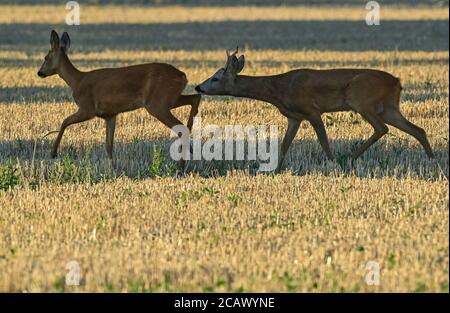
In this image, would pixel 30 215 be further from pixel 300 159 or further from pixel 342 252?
pixel 300 159

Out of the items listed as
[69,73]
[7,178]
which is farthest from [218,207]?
[69,73]

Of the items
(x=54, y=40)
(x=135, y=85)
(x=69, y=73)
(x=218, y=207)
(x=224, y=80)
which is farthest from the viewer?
(x=54, y=40)

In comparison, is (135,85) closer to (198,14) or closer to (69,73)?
(69,73)

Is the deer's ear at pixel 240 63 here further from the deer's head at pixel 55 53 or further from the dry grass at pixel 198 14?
the dry grass at pixel 198 14

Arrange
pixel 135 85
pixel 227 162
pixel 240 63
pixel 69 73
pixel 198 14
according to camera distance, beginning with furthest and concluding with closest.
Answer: pixel 198 14, pixel 69 73, pixel 240 63, pixel 135 85, pixel 227 162

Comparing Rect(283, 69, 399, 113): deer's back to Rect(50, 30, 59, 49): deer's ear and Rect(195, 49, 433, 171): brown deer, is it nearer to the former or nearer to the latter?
Rect(195, 49, 433, 171): brown deer

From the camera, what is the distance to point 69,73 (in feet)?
48.3

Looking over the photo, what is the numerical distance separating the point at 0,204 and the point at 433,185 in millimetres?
4219

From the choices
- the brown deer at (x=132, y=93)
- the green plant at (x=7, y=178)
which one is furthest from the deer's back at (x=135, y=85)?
the green plant at (x=7, y=178)

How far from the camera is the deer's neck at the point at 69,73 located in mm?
14591

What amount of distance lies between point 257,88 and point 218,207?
11.3 ft

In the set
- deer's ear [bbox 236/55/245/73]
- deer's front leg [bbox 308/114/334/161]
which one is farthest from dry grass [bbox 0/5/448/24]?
deer's front leg [bbox 308/114/334/161]

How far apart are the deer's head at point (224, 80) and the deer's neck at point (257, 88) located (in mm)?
88
